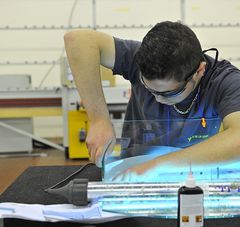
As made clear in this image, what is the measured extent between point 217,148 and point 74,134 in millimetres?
2481

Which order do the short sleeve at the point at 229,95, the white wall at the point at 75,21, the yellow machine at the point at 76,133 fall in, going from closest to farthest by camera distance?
the short sleeve at the point at 229,95
the yellow machine at the point at 76,133
the white wall at the point at 75,21

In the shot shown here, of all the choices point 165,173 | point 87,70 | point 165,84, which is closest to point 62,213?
point 165,173

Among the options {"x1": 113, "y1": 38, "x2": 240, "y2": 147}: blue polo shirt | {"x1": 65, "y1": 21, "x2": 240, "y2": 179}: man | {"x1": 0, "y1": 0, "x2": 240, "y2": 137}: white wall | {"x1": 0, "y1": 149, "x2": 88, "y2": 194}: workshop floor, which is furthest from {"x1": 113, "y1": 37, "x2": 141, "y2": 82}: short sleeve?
{"x1": 0, "y1": 0, "x2": 240, "y2": 137}: white wall

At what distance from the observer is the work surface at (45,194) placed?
0.76m

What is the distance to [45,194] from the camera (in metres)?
0.99

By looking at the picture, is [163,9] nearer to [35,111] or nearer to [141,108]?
[35,111]

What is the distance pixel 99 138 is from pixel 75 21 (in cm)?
329

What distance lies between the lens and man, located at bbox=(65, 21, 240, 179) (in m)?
0.80

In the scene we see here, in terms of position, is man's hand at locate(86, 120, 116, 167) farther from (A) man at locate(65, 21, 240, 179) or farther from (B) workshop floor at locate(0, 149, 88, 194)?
(B) workshop floor at locate(0, 149, 88, 194)

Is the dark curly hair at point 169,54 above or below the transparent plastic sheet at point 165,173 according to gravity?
above

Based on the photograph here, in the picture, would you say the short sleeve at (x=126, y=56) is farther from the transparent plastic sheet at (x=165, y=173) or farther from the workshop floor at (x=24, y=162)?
the workshop floor at (x=24, y=162)

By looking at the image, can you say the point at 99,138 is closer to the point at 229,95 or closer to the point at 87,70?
the point at 87,70

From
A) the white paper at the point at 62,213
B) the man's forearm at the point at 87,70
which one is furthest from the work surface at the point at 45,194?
the man's forearm at the point at 87,70

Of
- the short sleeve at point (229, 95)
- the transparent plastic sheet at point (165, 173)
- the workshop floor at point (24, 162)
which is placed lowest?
the workshop floor at point (24, 162)
